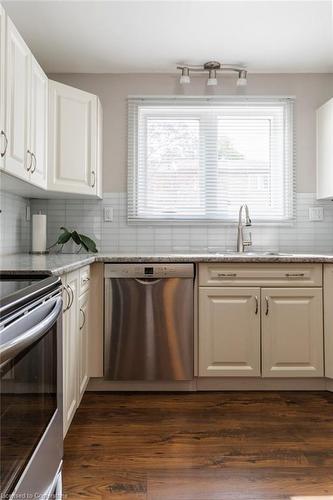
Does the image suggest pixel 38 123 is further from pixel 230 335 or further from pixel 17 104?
pixel 230 335

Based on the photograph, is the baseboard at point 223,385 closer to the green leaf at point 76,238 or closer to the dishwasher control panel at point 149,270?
the dishwasher control panel at point 149,270

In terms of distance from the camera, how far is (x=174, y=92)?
305 centimetres

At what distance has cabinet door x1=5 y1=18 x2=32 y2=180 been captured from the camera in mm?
1737

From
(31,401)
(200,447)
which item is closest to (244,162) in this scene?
(200,447)

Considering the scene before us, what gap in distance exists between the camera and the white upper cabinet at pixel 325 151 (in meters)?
2.82

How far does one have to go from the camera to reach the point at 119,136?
3.05 m

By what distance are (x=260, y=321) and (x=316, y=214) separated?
1120mm

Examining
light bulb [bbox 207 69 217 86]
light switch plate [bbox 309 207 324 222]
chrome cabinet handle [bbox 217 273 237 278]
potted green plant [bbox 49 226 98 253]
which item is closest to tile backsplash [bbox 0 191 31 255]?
potted green plant [bbox 49 226 98 253]

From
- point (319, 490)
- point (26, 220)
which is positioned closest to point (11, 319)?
point (319, 490)

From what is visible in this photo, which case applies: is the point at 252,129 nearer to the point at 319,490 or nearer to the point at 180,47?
the point at 180,47

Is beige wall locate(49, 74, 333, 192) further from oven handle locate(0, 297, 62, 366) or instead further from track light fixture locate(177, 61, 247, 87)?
oven handle locate(0, 297, 62, 366)

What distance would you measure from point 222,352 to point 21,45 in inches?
81.5

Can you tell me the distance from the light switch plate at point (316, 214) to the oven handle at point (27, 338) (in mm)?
2397

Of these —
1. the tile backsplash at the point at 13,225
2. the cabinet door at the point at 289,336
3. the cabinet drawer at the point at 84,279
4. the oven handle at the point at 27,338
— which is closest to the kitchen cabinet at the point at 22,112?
the tile backsplash at the point at 13,225
